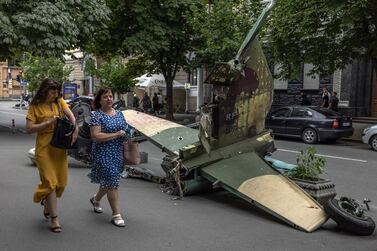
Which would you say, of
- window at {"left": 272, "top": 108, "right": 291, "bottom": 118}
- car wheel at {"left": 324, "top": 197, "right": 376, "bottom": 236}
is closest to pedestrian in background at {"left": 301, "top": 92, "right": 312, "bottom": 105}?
window at {"left": 272, "top": 108, "right": 291, "bottom": 118}

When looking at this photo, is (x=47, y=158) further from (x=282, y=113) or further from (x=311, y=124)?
(x=282, y=113)

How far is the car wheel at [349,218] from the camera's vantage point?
6074mm

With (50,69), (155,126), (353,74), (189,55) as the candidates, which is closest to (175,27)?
(189,55)

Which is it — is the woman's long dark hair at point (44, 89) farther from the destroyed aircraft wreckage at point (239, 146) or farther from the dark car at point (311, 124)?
the dark car at point (311, 124)

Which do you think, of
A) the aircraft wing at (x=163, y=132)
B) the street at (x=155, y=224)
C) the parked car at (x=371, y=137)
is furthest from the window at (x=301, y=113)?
the aircraft wing at (x=163, y=132)

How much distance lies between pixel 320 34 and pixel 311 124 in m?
3.45

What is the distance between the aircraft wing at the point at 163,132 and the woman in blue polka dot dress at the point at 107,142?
239 cm

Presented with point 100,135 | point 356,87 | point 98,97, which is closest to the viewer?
point 100,135

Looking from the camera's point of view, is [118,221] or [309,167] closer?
[118,221]

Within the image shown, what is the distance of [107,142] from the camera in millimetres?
5887

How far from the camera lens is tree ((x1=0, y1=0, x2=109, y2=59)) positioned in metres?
16.5

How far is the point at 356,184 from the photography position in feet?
32.0

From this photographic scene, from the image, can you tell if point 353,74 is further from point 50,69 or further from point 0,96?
point 0,96

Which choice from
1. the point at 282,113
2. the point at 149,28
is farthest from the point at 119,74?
the point at 282,113
